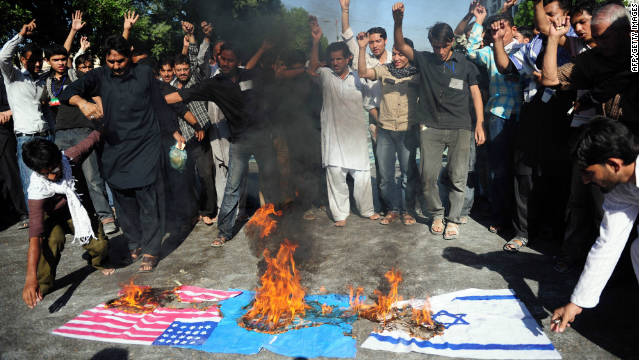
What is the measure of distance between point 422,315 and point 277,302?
1.22 metres

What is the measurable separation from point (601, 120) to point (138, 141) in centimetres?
438

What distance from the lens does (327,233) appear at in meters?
5.55

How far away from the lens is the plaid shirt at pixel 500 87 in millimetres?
5004

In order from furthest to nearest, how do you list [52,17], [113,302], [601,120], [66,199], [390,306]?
[52,17], [66,199], [113,302], [390,306], [601,120]

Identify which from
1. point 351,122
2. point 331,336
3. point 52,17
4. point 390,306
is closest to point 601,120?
point 390,306

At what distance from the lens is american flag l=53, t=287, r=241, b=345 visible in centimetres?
323

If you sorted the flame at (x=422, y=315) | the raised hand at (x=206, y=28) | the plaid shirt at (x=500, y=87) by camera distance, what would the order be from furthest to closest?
1. the raised hand at (x=206, y=28)
2. the plaid shirt at (x=500, y=87)
3. the flame at (x=422, y=315)

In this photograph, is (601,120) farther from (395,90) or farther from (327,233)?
(327,233)

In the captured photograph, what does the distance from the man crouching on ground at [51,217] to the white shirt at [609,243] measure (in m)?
4.35

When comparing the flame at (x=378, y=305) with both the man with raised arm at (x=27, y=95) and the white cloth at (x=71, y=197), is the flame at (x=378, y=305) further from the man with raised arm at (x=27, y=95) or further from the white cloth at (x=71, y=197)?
the man with raised arm at (x=27, y=95)

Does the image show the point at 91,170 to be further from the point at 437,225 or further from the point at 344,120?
the point at 437,225

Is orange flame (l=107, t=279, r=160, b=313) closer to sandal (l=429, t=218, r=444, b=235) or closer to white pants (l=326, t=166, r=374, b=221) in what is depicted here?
white pants (l=326, t=166, r=374, b=221)

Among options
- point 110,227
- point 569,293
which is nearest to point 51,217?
point 110,227

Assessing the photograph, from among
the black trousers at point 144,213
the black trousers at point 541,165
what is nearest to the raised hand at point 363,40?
the black trousers at point 541,165
